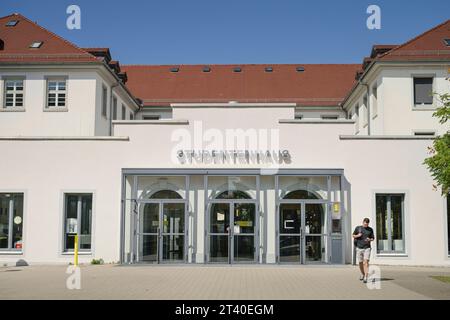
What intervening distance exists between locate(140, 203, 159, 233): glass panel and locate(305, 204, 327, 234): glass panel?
5.23 metres

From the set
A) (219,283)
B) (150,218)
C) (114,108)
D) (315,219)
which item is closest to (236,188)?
(315,219)

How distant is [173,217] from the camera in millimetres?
20750

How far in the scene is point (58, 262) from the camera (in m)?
20.6

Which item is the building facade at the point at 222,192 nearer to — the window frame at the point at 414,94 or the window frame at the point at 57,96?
the window frame at the point at 57,96

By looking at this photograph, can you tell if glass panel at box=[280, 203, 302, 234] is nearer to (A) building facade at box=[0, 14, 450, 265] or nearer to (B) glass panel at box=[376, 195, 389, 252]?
(A) building facade at box=[0, 14, 450, 265]

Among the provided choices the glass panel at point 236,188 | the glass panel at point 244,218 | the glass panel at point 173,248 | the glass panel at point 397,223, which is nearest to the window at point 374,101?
the glass panel at point 397,223

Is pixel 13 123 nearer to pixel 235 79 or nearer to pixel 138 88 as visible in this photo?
pixel 138 88

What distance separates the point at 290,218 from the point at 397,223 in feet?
12.4

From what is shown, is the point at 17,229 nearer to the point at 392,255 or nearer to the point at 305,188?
the point at 305,188

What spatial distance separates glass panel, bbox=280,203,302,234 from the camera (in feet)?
67.2

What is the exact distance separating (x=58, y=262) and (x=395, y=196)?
12.0m

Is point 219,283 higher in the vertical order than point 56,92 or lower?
lower

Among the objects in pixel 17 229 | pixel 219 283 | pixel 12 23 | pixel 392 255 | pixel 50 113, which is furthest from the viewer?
Result: pixel 12 23
